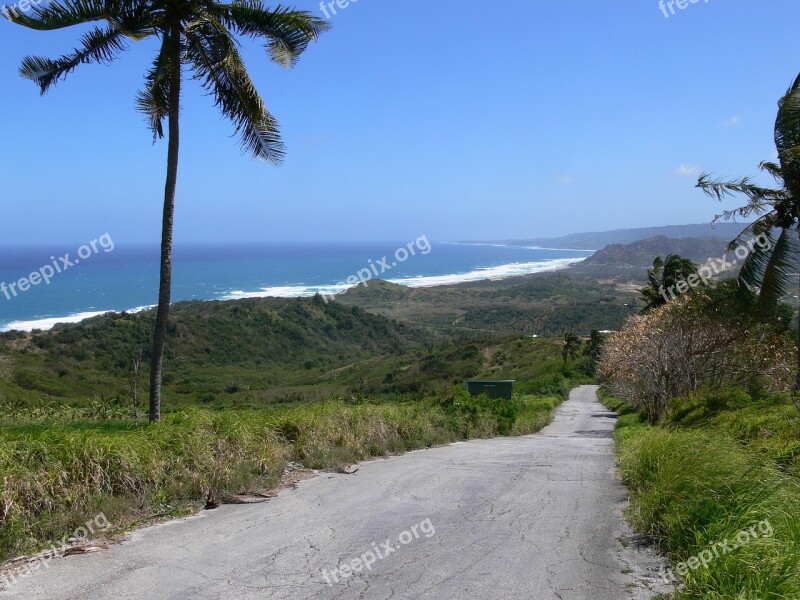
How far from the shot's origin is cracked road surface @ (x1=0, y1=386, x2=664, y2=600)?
16.3 feet

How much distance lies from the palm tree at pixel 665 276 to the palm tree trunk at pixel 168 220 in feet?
90.8

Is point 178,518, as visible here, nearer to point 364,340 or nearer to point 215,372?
point 215,372

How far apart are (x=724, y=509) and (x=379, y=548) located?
114 inches

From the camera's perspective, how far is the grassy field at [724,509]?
13.4 feet

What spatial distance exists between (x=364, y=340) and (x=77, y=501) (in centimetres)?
10531

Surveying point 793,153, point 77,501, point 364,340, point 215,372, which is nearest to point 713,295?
point 793,153

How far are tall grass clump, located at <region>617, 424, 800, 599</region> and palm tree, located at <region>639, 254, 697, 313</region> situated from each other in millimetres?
27427

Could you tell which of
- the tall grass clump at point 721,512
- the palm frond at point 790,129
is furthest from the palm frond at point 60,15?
the palm frond at point 790,129

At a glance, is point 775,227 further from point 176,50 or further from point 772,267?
point 176,50

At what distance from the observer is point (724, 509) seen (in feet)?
17.3

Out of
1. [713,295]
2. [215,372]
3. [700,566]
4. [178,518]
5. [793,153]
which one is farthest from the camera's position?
[215,372]

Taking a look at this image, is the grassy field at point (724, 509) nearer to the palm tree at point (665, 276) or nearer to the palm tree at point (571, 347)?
the palm tree at point (665, 276)

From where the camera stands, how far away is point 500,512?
735 centimetres

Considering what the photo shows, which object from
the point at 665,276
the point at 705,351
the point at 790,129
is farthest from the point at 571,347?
the point at 790,129
